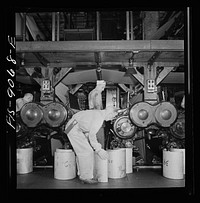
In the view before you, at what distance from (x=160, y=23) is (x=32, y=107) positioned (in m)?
0.97

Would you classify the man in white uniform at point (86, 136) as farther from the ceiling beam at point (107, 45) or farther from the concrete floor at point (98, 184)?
the ceiling beam at point (107, 45)

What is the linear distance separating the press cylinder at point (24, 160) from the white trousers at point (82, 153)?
298mm

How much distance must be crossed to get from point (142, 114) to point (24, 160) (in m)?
0.82

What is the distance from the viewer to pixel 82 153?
5.11 ft

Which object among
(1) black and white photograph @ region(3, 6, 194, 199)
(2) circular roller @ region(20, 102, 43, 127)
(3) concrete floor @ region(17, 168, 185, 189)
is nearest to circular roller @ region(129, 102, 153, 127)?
(1) black and white photograph @ region(3, 6, 194, 199)

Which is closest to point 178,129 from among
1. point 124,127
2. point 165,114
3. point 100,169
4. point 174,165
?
point 165,114

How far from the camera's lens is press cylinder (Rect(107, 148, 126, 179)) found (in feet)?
5.20

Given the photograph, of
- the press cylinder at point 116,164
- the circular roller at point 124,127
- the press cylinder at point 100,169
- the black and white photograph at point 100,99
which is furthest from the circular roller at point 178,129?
the press cylinder at point 100,169

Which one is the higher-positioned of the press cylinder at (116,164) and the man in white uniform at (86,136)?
the man in white uniform at (86,136)

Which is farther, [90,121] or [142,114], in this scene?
[142,114]

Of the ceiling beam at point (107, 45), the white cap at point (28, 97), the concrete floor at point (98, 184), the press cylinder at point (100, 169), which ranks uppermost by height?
the ceiling beam at point (107, 45)

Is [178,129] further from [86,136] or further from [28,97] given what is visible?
[28,97]

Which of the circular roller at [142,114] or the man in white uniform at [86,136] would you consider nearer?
the man in white uniform at [86,136]

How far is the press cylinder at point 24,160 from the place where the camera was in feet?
5.27
